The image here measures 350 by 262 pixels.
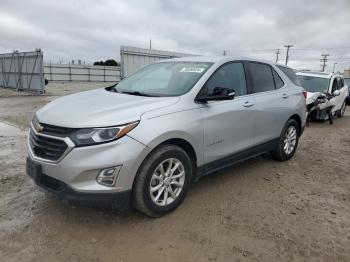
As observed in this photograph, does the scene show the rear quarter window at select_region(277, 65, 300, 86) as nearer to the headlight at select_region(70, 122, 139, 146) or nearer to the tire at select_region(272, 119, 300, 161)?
the tire at select_region(272, 119, 300, 161)

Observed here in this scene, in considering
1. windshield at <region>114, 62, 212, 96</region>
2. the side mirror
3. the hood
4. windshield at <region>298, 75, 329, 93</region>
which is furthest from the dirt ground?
windshield at <region>298, 75, 329, 93</region>

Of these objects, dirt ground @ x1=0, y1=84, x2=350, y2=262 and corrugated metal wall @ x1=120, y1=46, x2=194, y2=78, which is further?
corrugated metal wall @ x1=120, y1=46, x2=194, y2=78

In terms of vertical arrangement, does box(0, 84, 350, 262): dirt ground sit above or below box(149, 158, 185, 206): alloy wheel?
below

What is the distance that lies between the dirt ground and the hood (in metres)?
1.09

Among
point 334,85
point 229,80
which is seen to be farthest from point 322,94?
point 229,80

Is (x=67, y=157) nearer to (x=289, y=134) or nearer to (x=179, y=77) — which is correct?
(x=179, y=77)

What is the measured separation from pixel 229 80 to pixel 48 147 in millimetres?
2481

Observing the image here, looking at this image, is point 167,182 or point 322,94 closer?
point 167,182

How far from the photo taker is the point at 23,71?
66.6 feet

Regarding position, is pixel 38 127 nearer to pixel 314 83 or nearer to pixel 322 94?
pixel 322 94

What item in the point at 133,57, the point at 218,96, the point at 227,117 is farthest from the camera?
the point at 133,57

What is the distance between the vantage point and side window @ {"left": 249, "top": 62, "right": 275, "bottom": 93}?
4.87m

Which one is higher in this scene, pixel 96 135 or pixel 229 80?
pixel 229 80

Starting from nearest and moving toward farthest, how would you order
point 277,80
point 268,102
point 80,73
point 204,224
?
point 204,224 < point 268,102 < point 277,80 < point 80,73
